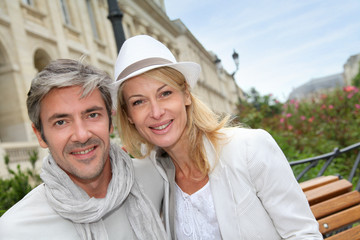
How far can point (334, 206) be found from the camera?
2.79 m

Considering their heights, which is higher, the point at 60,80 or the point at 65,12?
the point at 65,12

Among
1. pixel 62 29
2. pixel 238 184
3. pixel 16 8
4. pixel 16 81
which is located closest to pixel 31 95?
pixel 238 184

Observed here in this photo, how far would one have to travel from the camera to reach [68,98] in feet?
7.36

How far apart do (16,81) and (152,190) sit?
31.4 feet

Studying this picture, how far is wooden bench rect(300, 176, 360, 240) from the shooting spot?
2617 millimetres

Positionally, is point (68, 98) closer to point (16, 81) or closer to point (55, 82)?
point (55, 82)

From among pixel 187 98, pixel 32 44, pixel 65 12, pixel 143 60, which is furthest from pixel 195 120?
pixel 65 12

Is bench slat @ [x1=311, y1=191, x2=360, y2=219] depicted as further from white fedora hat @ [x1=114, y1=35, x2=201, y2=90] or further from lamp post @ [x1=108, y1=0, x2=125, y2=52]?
lamp post @ [x1=108, y1=0, x2=125, y2=52]

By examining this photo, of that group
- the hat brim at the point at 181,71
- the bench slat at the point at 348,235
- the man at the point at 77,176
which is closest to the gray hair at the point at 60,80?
the man at the point at 77,176

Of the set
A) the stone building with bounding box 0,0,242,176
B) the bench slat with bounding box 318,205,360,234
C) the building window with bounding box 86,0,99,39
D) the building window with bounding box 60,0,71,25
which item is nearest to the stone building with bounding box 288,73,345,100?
the stone building with bounding box 0,0,242,176

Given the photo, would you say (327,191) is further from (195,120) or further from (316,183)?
(195,120)

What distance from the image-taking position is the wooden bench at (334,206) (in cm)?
262

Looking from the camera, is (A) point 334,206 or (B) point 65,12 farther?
(B) point 65,12

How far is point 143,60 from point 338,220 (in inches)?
78.3
